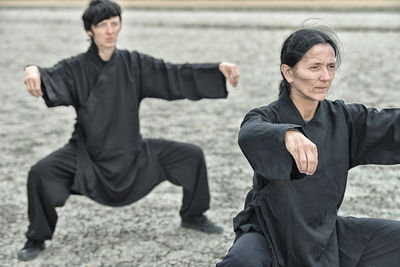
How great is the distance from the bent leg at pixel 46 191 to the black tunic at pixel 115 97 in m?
0.12

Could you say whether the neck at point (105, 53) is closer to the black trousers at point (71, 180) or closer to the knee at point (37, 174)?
the black trousers at point (71, 180)

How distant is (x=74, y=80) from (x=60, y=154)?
0.46m

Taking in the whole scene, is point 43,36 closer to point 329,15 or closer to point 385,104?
point 329,15

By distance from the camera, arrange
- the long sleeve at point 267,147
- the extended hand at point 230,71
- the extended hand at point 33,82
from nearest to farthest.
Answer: the long sleeve at point 267,147, the extended hand at point 33,82, the extended hand at point 230,71

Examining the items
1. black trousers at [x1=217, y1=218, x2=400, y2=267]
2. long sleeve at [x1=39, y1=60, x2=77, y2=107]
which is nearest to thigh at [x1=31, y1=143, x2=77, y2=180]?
long sleeve at [x1=39, y1=60, x2=77, y2=107]

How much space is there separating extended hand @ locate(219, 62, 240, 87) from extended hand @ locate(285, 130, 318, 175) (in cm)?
154

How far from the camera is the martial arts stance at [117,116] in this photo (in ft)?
12.4

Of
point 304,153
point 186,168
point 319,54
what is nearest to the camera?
point 304,153

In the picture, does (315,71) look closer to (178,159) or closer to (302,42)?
(302,42)

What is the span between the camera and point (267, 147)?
237cm

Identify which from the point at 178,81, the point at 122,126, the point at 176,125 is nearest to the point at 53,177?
the point at 122,126

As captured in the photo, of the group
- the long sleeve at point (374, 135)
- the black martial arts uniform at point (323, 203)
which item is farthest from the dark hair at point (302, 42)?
the long sleeve at point (374, 135)

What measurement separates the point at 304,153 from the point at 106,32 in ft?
6.65

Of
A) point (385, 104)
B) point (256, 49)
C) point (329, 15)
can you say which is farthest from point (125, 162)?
point (329, 15)
